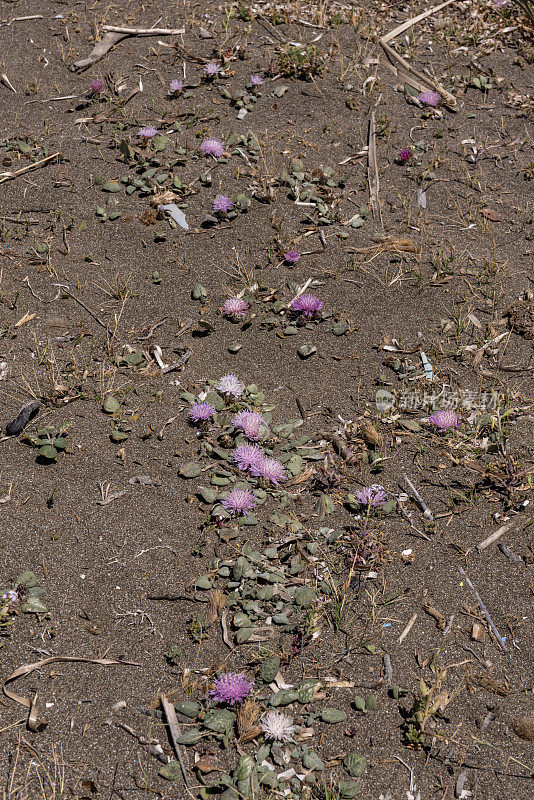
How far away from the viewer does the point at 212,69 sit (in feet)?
15.8

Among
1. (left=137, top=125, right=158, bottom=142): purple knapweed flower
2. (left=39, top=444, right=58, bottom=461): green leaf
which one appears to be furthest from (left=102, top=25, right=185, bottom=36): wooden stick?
(left=39, top=444, right=58, bottom=461): green leaf

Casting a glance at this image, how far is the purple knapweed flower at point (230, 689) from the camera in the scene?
231 centimetres

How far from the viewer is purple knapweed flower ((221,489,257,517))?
283 centimetres

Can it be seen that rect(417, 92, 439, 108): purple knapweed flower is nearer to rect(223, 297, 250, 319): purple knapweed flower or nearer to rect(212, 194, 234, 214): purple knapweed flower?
A: rect(212, 194, 234, 214): purple knapweed flower

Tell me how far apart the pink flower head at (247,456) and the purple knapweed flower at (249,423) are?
0.07 metres

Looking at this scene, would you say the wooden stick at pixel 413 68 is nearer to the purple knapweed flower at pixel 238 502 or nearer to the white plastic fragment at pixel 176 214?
the white plastic fragment at pixel 176 214

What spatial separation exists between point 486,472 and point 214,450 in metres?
1.16

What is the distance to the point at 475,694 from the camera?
94.3 inches

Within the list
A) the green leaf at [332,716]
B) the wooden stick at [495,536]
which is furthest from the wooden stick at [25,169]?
the green leaf at [332,716]

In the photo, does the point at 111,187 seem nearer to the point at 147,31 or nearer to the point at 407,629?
the point at 147,31

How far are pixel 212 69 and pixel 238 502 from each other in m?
3.32

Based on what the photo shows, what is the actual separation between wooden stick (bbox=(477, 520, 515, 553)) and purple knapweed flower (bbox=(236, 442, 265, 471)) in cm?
94

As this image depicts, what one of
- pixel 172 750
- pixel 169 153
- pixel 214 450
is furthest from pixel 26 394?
pixel 169 153

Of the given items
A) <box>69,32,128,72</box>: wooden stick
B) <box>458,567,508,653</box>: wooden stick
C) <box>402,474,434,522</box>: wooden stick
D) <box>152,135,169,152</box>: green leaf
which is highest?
<box>69,32,128,72</box>: wooden stick
